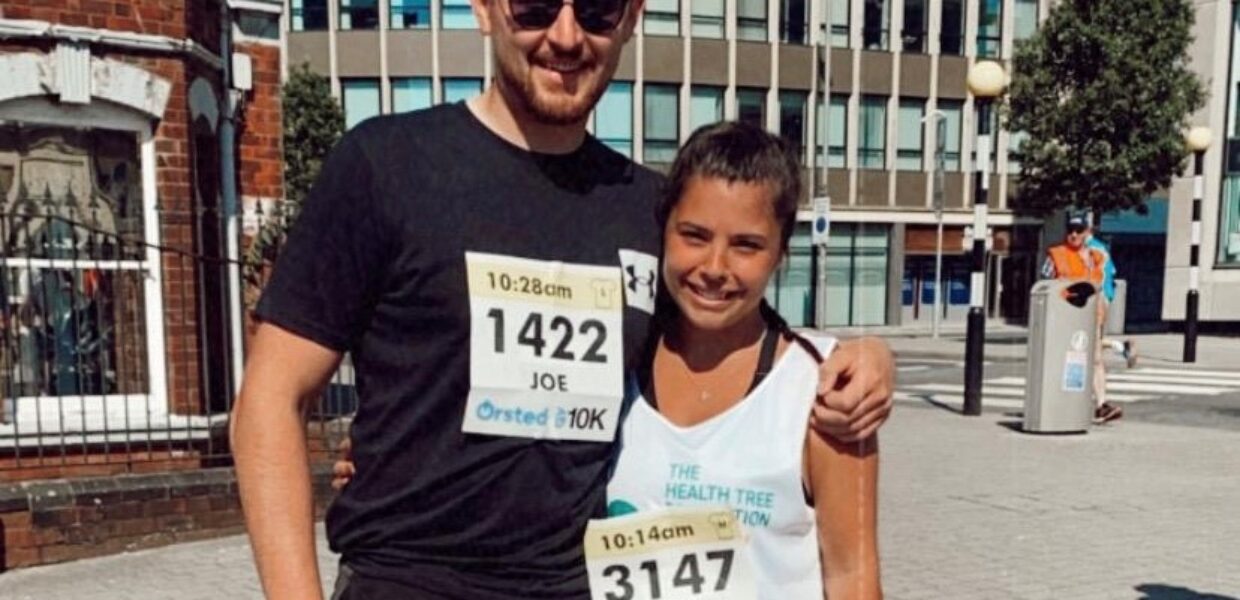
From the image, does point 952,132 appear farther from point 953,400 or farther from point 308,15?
point 953,400

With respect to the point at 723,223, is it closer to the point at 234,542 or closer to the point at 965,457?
the point at 234,542

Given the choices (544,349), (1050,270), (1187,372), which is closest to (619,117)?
(1187,372)

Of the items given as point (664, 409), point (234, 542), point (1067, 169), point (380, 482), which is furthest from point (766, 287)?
point (1067, 169)

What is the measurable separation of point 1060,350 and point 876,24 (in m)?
19.4

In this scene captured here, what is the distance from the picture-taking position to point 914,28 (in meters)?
28.4

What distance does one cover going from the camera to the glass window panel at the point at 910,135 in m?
29.9

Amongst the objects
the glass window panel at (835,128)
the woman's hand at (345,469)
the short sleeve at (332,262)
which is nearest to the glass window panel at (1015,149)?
the glass window panel at (835,128)

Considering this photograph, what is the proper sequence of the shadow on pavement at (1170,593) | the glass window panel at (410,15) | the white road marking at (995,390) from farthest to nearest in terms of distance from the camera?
1. the glass window panel at (410,15)
2. the white road marking at (995,390)
3. the shadow on pavement at (1170,593)

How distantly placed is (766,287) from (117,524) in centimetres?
469

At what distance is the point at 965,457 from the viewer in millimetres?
8531

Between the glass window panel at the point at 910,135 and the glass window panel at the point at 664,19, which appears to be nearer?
the glass window panel at the point at 664,19

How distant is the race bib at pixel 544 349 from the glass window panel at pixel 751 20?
92.4ft

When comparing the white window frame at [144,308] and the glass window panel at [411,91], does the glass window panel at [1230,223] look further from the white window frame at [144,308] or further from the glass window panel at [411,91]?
the white window frame at [144,308]

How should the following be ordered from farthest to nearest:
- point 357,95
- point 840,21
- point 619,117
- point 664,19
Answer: point 357,95
point 664,19
point 619,117
point 840,21
